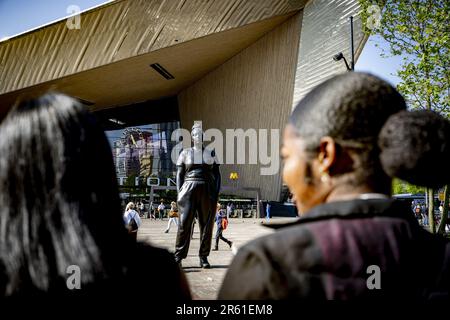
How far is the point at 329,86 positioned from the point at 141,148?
4844 cm

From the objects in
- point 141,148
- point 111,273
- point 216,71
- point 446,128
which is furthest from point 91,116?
point 141,148

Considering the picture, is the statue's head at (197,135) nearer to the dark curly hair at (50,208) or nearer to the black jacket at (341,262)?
the dark curly hair at (50,208)

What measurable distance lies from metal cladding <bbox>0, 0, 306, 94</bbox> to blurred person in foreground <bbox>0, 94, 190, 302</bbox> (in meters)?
18.9

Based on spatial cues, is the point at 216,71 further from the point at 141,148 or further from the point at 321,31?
the point at 141,148

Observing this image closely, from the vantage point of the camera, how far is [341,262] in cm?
91

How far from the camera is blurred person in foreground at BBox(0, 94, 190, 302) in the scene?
103 centimetres

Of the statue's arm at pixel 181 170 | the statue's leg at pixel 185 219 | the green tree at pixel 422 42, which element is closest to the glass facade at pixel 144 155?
the green tree at pixel 422 42

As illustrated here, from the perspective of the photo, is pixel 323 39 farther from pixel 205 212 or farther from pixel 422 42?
pixel 205 212

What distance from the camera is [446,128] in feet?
3.58

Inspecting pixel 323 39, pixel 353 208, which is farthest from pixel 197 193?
pixel 323 39

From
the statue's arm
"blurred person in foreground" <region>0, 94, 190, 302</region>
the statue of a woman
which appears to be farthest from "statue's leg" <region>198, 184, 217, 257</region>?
"blurred person in foreground" <region>0, 94, 190, 302</region>

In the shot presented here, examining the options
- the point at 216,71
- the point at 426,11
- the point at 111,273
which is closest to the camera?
the point at 111,273

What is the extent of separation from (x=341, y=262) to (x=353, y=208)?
0.16 metres

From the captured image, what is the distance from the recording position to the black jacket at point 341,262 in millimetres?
906
